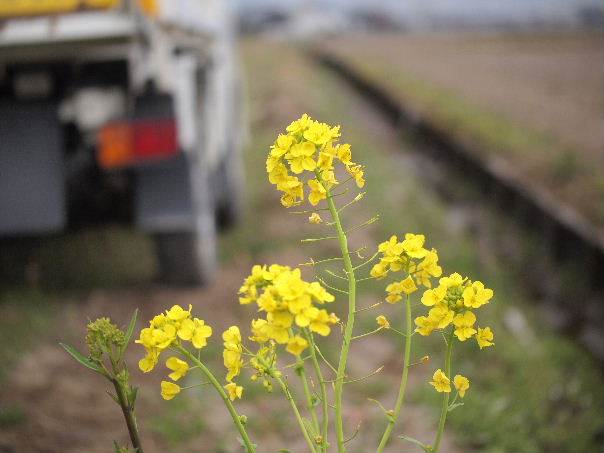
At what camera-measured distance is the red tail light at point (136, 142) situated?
3363mm

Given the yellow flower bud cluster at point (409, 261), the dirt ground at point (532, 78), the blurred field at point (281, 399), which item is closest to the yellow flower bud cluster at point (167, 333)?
the yellow flower bud cluster at point (409, 261)

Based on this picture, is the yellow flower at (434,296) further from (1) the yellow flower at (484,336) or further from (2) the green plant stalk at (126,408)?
(2) the green plant stalk at (126,408)

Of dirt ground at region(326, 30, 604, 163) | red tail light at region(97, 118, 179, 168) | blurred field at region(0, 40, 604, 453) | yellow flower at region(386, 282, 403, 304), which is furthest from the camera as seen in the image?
dirt ground at region(326, 30, 604, 163)

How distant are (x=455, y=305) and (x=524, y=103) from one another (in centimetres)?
1252

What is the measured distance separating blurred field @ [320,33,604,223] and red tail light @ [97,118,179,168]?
11.5 ft

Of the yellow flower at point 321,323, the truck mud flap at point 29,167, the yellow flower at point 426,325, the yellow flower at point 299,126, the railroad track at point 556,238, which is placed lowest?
the railroad track at point 556,238

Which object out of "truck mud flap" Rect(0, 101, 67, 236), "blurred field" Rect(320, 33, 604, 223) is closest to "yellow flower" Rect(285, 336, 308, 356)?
"truck mud flap" Rect(0, 101, 67, 236)

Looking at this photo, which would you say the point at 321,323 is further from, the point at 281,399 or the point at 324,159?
the point at 281,399

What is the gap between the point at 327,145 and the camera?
4.22ft

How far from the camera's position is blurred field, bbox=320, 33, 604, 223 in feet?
23.2

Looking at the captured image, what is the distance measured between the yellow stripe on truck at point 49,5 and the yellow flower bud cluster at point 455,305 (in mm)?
2089

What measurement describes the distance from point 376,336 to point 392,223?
2.00 meters

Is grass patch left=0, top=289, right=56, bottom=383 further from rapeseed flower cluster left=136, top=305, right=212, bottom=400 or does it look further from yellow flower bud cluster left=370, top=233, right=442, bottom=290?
yellow flower bud cluster left=370, top=233, right=442, bottom=290

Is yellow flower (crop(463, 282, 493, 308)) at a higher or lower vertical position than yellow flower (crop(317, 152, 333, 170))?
lower
